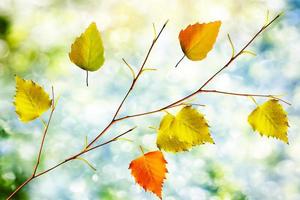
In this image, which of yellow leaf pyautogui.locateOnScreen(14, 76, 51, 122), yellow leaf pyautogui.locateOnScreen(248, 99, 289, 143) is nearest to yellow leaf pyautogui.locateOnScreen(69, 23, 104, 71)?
yellow leaf pyautogui.locateOnScreen(14, 76, 51, 122)

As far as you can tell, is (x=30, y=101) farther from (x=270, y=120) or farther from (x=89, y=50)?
(x=270, y=120)

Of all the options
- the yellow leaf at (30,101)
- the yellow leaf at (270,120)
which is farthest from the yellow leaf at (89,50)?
the yellow leaf at (270,120)

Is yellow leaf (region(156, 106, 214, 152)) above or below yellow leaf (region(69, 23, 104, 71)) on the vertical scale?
below

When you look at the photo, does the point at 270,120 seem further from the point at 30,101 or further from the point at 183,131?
the point at 30,101

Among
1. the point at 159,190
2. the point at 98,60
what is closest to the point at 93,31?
the point at 98,60

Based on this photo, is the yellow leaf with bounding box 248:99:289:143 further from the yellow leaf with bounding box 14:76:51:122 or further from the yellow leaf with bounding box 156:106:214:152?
the yellow leaf with bounding box 14:76:51:122

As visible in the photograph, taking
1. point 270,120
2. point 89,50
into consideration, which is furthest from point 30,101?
point 270,120
